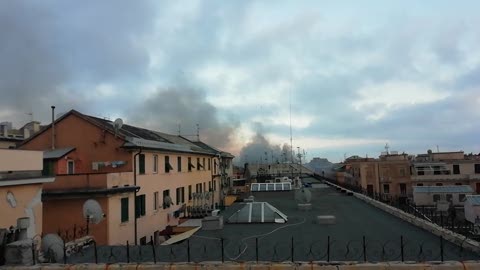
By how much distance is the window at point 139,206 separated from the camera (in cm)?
2655

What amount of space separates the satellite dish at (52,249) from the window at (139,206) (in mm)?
17534

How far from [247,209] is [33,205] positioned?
8.28 meters

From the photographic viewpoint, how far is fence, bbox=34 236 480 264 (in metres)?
8.55

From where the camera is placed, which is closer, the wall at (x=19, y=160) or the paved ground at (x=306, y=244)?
the paved ground at (x=306, y=244)

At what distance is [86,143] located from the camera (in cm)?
2758

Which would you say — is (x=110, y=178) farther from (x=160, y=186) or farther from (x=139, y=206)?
(x=160, y=186)

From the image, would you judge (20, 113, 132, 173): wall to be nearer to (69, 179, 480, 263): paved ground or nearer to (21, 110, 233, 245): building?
(21, 110, 233, 245): building

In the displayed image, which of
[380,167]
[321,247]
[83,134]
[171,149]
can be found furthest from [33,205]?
[380,167]

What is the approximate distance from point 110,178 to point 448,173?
5731 centimetres

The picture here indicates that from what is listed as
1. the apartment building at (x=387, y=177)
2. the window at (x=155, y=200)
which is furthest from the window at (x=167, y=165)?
the apartment building at (x=387, y=177)

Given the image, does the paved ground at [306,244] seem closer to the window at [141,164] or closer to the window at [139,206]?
the window at [139,206]

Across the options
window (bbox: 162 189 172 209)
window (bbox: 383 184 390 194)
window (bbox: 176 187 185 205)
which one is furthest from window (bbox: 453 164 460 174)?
window (bbox: 162 189 172 209)

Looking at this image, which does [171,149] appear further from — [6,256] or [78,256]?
[6,256]

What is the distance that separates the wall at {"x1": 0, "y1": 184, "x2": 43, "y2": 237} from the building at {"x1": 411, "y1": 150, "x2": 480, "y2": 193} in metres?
62.6
